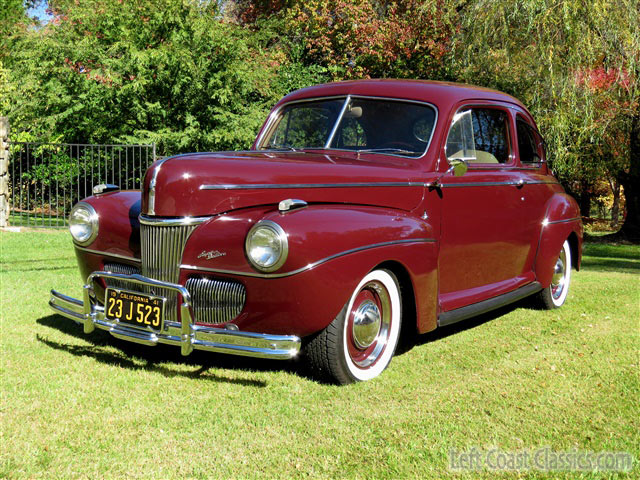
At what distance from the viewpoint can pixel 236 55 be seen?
49.7 feet

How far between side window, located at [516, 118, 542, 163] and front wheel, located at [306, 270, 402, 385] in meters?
2.55

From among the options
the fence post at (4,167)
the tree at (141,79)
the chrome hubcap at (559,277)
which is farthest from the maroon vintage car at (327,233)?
the tree at (141,79)

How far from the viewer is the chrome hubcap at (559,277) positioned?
22.2 ft

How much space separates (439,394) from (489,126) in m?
2.64

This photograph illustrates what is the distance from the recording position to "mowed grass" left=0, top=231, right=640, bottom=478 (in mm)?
3018

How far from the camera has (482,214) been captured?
521 cm

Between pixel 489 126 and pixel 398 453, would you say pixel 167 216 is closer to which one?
pixel 398 453

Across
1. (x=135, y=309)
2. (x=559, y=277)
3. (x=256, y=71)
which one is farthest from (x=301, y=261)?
(x=256, y=71)

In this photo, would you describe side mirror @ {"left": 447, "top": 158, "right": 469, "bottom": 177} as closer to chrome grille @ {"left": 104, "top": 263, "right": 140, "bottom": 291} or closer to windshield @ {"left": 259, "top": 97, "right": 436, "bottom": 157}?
windshield @ {"left": 259, "top": 97, "right": 436, "bottom": 157}

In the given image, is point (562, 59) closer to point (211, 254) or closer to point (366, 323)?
point (366, 323)

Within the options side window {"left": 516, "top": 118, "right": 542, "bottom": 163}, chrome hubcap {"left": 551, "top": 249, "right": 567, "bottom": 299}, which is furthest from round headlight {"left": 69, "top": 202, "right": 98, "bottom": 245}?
chrome hubcap {"left": 551, "top": 249, "right": 567, "bottom": 299}

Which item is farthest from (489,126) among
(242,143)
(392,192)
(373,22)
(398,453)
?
(373,22)

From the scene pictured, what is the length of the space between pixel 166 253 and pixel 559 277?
4.43 m

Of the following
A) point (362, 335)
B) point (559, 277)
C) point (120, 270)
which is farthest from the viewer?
point (559, 277)
